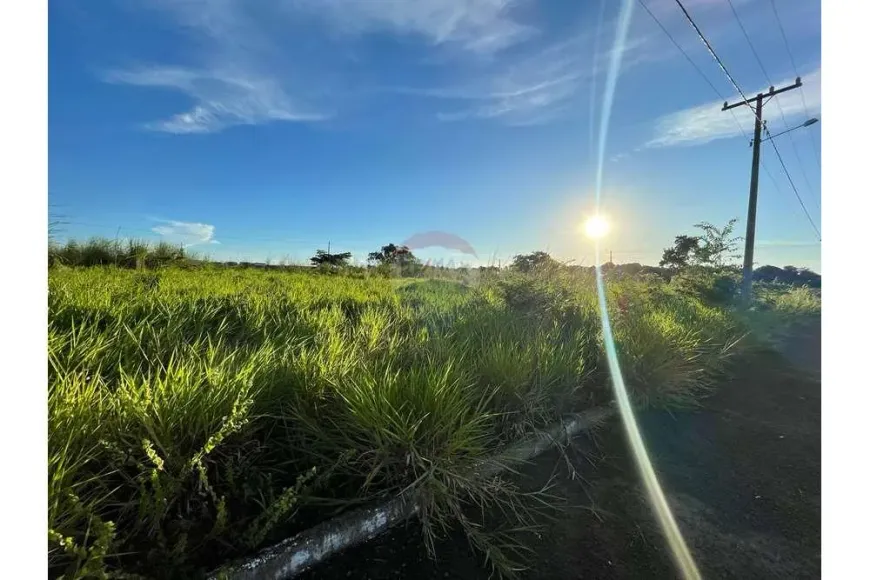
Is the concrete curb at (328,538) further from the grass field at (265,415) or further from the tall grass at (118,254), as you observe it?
the tall grass at (118,254)

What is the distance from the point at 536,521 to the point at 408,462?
0.47 meters

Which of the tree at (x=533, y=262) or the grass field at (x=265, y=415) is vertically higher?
the tree at (x=533, y=262)

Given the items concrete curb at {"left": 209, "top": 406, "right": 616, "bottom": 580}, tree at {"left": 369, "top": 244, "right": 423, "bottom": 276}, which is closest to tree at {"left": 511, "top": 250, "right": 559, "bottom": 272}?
tree at {"left": 369, "top": 244, "right": 423, "bottom": 276}

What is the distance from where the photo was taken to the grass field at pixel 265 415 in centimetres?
105

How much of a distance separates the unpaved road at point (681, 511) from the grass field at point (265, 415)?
0.46ft

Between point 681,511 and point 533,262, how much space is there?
4972 millimetres

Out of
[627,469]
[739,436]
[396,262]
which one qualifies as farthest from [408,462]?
[396,262]

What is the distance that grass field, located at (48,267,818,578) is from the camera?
1.05 metres

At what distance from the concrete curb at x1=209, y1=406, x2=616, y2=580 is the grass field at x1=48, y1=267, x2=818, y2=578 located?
5 cm

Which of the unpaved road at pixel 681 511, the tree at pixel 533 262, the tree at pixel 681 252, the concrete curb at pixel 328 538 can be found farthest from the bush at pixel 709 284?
the concrete curb at pixel 328 538

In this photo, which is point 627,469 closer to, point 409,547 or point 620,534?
point 620,534

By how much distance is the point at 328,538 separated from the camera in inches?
45.3

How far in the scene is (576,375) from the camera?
2.28m

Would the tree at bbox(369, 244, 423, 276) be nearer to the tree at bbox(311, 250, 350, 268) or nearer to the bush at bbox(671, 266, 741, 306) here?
the tree at bbox(311, 250, 350, 268)
